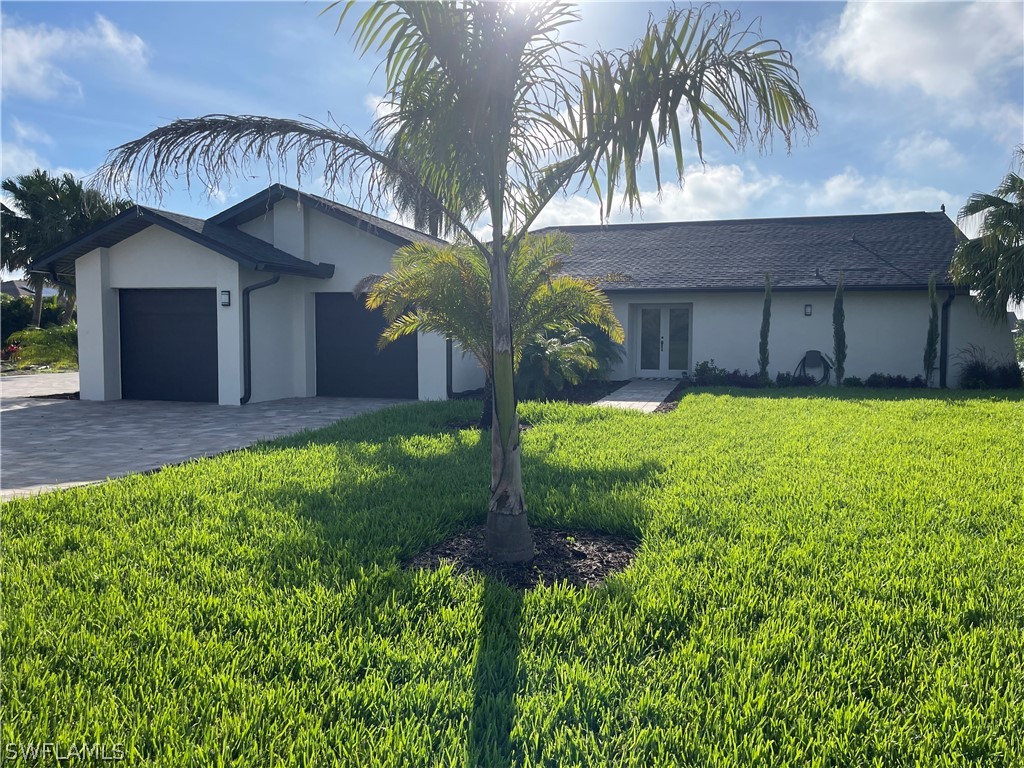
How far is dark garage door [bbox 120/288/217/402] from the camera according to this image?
14023 mm

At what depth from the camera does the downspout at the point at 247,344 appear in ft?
43.7

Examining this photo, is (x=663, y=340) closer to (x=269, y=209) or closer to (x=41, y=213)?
(x=269, y=209)

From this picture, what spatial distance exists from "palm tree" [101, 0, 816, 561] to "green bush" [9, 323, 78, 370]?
23.8 m

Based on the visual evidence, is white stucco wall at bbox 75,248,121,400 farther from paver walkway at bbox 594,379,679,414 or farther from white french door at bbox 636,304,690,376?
white french door at bbox 636,304,690,376

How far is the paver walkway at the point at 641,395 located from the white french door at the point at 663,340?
2.58ft

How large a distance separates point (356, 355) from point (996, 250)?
14337 millimetres

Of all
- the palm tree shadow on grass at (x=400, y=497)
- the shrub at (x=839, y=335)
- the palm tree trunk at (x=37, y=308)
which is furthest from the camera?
the palm tree trunk at (x=37, y=308)

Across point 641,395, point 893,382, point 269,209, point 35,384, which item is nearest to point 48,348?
point 35,384

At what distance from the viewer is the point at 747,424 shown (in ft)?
31.9

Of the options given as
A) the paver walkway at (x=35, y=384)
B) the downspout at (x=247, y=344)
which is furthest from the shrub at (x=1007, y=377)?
the paver walkway at (x=35, y=384)

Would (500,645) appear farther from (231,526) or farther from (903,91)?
(903,91)

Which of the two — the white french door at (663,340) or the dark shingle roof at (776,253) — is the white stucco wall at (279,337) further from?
the white french door at (663,340)

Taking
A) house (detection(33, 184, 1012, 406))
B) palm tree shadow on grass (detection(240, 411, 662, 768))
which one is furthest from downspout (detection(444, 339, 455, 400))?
palm tree shadow on grass (detection(240, 411, 662, 768))

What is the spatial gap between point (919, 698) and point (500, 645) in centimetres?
185
